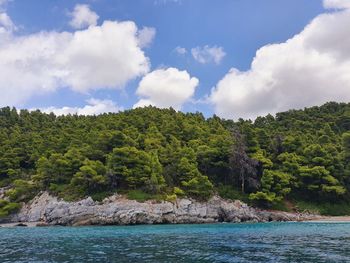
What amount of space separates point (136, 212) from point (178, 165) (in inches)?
647

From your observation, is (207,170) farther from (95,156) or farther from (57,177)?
(57,177)

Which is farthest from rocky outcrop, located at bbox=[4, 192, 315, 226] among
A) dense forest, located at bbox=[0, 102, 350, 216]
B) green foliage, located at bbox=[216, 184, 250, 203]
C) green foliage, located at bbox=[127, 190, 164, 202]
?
dense forest, located at bbox=[0, 102, 350, 216]

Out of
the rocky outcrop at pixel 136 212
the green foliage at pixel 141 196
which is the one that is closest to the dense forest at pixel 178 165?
the green foliage at pixel 141 196

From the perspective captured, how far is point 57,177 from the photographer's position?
79438mm

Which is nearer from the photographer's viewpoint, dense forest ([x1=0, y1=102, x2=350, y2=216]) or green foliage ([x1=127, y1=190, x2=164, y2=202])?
green foliage ([x1=127, y1=190, x2=164, y2=202])

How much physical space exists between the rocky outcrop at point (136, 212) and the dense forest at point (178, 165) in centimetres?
231

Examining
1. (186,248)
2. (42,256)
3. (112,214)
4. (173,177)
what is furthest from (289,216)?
(42,256)

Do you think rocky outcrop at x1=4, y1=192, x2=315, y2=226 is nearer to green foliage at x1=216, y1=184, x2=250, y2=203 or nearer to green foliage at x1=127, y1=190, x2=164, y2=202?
green foliage at x1=127, y1=190, x2=164, y2=202

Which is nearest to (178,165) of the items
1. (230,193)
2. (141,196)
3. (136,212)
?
(230,193)

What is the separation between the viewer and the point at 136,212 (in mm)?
65500

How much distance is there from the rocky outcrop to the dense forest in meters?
2.31

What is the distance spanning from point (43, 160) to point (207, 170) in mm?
36047

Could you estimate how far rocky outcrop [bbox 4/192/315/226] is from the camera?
65812 millimetres

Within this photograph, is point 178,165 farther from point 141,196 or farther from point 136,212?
point 136,212
